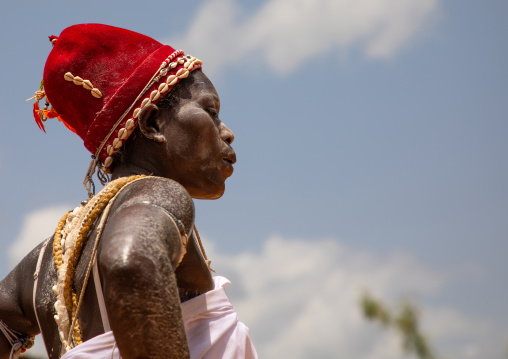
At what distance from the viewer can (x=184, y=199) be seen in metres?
2.92

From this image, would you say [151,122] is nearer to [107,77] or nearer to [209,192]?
[107,77]

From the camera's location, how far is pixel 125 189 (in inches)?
129

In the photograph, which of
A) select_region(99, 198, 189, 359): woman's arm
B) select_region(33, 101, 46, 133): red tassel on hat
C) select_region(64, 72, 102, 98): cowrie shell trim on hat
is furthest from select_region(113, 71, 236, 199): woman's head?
select_region(99, 198, 189, 359): woman's arm

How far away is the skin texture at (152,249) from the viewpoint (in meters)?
2.45

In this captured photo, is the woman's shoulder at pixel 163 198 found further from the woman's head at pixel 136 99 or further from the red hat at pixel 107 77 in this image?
the red hat at pixel 107 77

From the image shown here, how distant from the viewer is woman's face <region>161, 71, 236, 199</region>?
3.83m

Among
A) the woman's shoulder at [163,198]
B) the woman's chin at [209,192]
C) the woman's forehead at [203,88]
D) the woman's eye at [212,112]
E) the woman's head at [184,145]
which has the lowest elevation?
the woman's shoulder at [163,198]

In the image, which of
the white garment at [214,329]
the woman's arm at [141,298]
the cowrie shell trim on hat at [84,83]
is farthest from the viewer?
the cowrie shell trim on hat at [84,83]

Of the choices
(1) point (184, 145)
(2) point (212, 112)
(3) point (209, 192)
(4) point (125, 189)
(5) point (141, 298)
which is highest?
(2) point (212, 112)

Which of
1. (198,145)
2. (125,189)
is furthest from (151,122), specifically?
(125,189)

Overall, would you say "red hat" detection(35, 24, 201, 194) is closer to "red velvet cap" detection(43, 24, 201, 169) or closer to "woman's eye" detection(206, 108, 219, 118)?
"red velvet cap" detection(43, 24, 201, 169)

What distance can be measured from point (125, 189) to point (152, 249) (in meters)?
0.82

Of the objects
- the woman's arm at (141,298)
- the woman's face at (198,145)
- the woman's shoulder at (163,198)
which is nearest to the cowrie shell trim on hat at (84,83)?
the woman's face at (198,145)

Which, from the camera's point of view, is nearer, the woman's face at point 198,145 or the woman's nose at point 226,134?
the woman's face at point 198,145
